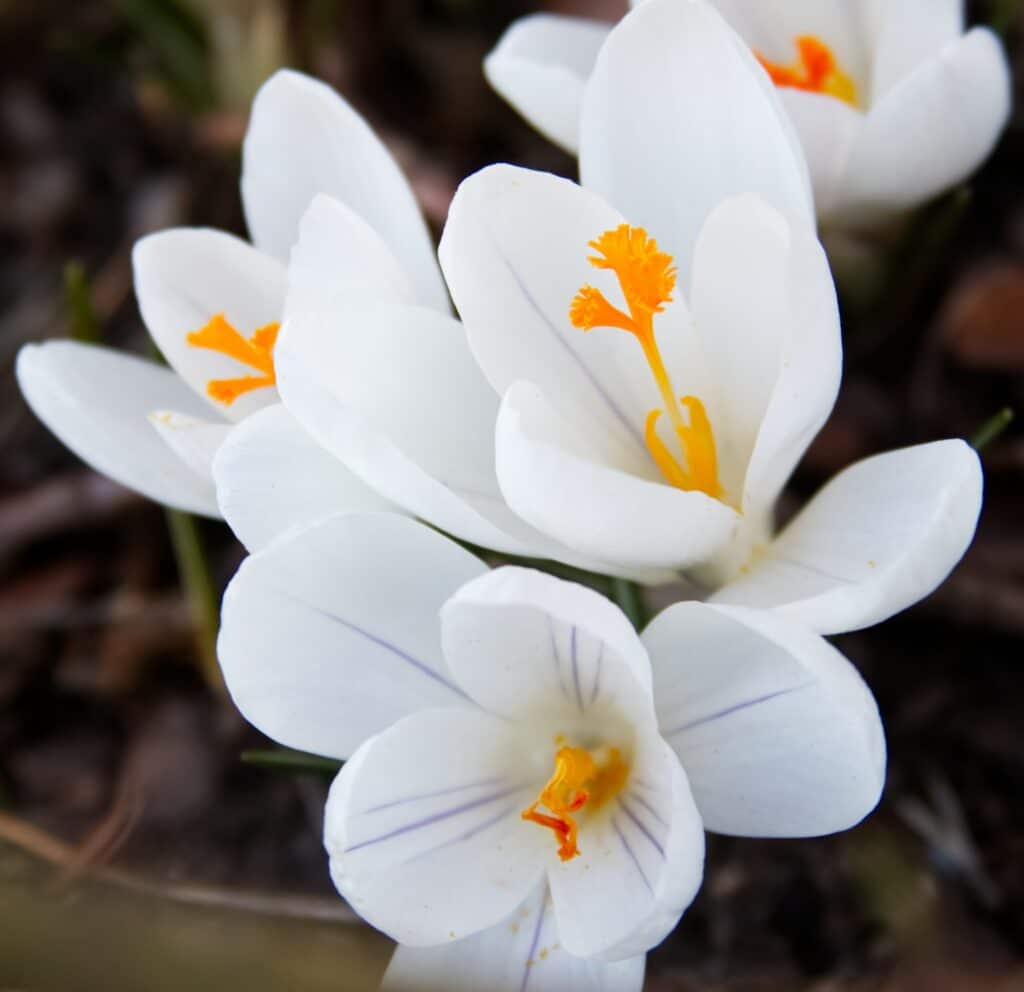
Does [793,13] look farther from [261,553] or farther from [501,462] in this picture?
[261,553]

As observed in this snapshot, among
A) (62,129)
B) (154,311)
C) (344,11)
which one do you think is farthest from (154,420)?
(62,129)

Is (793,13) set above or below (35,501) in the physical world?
above

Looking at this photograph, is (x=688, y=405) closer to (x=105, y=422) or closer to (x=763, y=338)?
(x=763, y=338)

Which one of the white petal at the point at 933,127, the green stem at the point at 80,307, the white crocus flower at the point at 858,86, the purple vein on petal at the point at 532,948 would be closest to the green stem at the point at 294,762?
the purple vein on petal at the point at 532,948

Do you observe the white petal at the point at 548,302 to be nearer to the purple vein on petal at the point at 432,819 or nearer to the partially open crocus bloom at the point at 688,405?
the partially open crocus bloom at the point at 688,405

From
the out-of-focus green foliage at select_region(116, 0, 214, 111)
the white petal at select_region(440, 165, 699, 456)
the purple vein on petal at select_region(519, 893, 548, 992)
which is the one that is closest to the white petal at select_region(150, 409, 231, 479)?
the white petal at select_region(440, 165, 699, 456)

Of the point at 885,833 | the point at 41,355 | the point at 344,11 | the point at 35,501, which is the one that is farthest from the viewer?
the point at 344,11

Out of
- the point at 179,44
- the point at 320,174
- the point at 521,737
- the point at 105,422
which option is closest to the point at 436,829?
the point at 521,737

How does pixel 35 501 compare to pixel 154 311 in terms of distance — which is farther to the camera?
pixel 35 501
